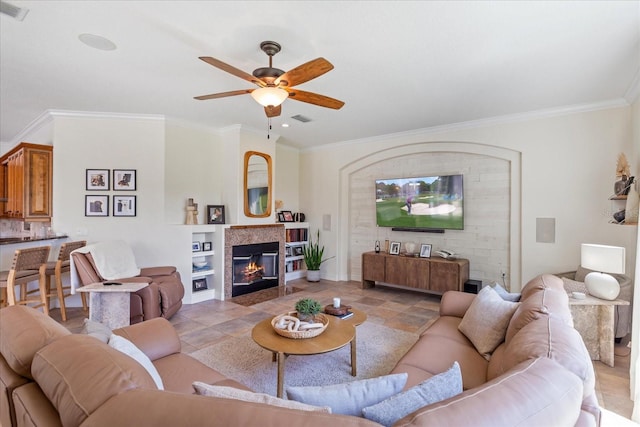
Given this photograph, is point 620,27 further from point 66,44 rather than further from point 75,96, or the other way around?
point 75,96

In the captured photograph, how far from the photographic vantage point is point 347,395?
1.02m

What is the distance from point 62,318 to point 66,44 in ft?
10.4

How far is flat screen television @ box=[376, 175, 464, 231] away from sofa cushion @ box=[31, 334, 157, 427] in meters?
4.80

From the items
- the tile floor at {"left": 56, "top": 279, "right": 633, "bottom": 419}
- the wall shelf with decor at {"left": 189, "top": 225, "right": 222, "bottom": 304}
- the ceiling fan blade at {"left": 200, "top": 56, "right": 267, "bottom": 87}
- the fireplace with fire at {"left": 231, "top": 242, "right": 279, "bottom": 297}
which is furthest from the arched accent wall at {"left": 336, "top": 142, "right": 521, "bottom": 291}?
the ceiling fan blade at {"left": 200, "top": 56, "right": 267, "bottom": 87}

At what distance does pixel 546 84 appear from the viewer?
3.33m

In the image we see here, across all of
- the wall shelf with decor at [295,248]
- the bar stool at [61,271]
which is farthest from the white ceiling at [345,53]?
the wall shelf with decor at [295,248]

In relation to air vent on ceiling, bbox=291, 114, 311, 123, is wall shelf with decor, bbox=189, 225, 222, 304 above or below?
below

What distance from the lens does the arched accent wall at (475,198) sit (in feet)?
14.8

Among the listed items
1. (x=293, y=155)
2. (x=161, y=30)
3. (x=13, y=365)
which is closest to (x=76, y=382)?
(x=13, y=365)

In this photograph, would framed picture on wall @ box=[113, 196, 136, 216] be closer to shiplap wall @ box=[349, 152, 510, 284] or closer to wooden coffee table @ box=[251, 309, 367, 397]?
wooden coffee table @ box=[251, 309, 367, 397]

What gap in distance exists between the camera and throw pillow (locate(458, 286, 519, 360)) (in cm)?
207

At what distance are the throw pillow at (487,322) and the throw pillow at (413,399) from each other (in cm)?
115

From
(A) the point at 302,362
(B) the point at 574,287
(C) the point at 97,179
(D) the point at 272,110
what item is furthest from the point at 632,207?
(C) the point at 97,179

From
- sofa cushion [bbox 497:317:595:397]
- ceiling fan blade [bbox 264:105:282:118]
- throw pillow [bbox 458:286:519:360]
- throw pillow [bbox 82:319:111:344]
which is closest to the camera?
sofa cushion [bbox 497:317:595:397]
